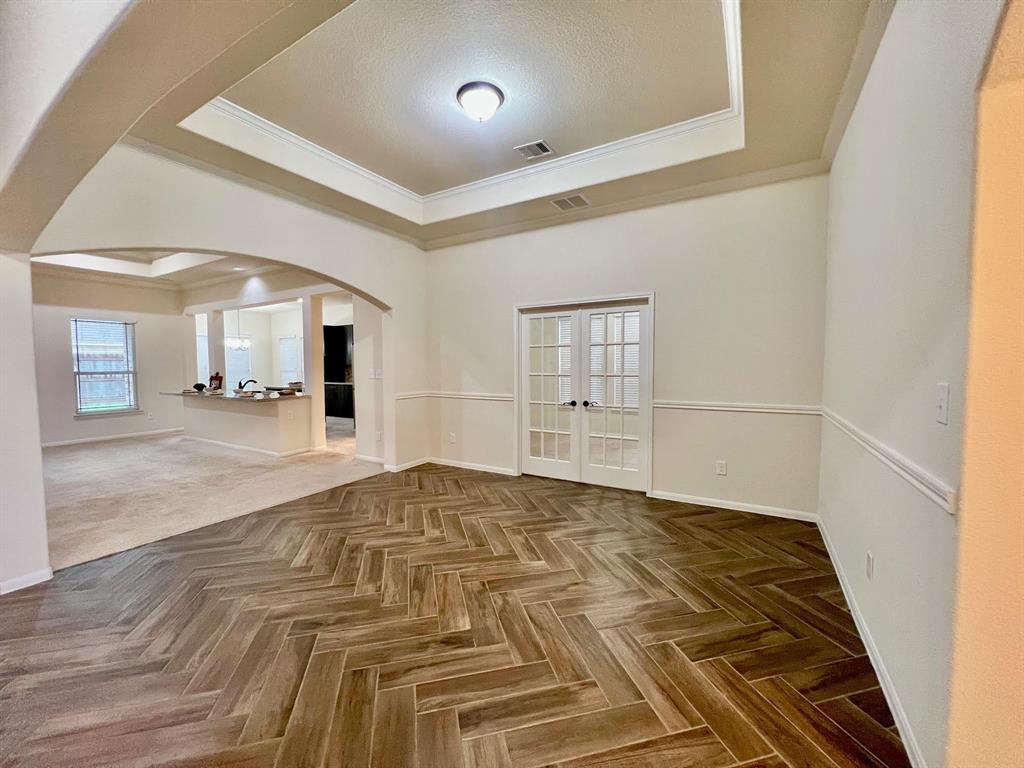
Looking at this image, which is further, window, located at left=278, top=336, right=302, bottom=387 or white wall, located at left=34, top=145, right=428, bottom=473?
window, located at left=278, top=336, right=302, bottom=387

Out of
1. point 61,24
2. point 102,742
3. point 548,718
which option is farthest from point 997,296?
point 102,742

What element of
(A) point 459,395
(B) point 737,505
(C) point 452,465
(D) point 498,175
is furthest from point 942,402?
(C) point 452,465

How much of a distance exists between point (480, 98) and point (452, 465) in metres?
3.98

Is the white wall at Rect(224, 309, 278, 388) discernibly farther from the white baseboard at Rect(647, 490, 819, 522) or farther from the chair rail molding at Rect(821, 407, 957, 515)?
the chair rail molding at Rect(821, 407, 957, 515)

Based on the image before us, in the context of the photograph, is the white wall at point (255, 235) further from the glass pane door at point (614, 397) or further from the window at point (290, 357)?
the window at point (290, 357)

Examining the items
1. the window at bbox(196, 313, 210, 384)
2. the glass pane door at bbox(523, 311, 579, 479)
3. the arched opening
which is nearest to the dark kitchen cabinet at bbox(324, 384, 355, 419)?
the arched opening

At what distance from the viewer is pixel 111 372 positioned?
24.7 ft

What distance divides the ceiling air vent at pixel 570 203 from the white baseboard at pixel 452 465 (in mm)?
2926

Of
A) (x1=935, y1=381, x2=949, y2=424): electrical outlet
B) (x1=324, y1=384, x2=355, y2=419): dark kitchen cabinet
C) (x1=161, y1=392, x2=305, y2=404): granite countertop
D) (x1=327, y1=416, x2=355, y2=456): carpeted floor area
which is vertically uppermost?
(x1=935, y1=381, x2=949, y2=424): electrical outlet

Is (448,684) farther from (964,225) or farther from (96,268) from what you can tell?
(96,268)

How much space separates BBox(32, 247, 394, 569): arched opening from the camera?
4078mm

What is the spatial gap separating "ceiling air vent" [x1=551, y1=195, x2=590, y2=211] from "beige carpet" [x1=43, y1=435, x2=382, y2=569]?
3703mm

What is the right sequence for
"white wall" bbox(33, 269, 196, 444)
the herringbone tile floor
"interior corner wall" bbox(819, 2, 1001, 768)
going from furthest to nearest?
"white wall" bbox(33, 269, 196, 444) → the herringbone tile floor → "interior corner wall" bbox(819, 2, 1001, 768)

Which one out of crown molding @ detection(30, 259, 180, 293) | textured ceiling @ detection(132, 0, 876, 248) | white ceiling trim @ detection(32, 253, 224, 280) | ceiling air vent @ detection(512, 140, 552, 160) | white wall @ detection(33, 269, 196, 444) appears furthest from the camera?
white wall @ detection(33, 269, 196, 444)
